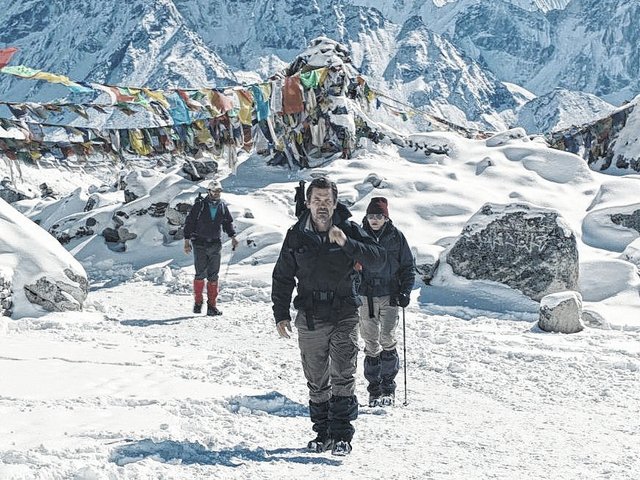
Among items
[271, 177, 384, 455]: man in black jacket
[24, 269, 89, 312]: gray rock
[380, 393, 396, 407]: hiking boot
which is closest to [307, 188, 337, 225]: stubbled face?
[271, 177, 384, 455]: man in black jacket

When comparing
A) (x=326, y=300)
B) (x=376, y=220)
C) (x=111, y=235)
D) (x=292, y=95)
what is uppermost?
(x=292, y=95)

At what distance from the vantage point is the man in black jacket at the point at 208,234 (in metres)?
11.6

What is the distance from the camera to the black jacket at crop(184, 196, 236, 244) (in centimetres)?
1158

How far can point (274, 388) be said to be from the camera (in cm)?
694

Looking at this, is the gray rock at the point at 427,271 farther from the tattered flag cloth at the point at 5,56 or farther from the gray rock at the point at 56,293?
the tattered flag cloth at the point at 5,56

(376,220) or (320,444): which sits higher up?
(376,220)

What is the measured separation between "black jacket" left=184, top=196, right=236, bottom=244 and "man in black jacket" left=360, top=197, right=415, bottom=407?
522 cm

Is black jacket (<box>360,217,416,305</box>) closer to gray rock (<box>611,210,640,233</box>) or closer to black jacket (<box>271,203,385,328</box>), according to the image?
black jacket (<box>271,203,385,328</box>)

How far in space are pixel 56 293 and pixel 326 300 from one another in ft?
20.7

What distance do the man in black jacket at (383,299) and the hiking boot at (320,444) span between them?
4.88 feet

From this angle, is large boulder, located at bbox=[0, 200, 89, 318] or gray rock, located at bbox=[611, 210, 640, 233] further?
gray rock, located at bbox=[611, 210, 640, 233]

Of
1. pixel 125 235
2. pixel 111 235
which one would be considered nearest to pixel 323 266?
pixel 125 235

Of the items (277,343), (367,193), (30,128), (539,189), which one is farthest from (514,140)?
(277,343)

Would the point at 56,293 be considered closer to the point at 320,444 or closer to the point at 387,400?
the point at 387,400
